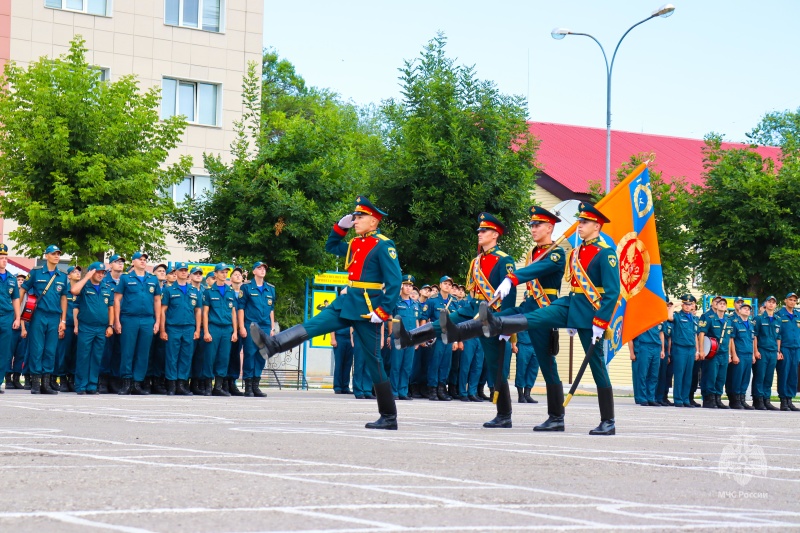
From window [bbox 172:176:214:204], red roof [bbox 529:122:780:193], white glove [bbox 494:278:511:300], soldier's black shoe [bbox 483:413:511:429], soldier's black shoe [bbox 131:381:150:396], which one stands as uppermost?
red roof [bbox 529:122:780:193]

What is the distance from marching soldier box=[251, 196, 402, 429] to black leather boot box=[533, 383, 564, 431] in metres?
1.57

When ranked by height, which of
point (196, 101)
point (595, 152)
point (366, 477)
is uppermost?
point (196, 101)

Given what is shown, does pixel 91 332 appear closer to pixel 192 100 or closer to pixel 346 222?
pixel 346 222

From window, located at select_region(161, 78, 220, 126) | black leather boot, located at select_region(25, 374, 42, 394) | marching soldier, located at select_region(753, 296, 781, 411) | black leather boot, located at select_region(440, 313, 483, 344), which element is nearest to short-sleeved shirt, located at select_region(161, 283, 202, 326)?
black leather boot, located at select_region(25, 374, 42, 394)

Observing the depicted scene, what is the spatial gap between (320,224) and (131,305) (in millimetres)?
8124

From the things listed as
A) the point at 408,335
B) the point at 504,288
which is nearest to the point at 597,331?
the point at 504,288

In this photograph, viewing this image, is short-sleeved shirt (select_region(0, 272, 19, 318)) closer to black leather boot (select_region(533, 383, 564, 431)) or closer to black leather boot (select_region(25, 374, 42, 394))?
black leather boot (select_region(25, 374, 42, 394))

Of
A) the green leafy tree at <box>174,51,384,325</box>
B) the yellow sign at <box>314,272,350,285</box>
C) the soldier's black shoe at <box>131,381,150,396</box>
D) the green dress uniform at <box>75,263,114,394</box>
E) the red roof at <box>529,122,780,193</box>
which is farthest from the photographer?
the red roof at <box>529,122,780,193</box>

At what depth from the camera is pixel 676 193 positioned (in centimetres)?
3550

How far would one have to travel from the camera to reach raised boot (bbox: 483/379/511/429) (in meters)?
12.7

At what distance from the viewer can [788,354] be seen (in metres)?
24.3

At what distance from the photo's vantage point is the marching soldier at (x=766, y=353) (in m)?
24.0

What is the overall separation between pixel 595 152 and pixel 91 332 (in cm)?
3346

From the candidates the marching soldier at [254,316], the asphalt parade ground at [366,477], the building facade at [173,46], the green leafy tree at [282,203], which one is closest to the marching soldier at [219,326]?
the marching soldier at [254,316]
